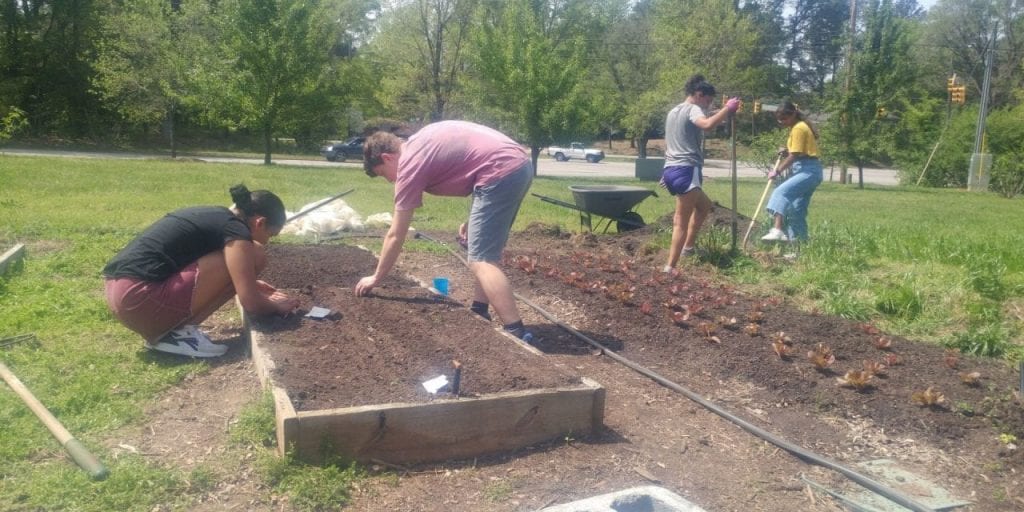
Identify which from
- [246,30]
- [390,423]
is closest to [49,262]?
[390,423]

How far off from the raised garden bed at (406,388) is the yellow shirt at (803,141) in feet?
15.9

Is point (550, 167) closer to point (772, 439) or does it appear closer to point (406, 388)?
point (772, 439)

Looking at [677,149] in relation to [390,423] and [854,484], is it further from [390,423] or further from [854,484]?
[390,423]

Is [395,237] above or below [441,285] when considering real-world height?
above

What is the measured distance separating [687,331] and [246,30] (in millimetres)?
23276

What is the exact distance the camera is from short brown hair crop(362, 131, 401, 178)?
465 centimetres

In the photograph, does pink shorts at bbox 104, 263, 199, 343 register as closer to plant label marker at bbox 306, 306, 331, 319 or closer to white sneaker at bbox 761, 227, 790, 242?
plant label marker at bbox 306, 306, 331, 319

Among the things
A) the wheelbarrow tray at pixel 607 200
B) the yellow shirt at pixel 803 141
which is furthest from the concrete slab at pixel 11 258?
the yellow shirt at pixel 803 141

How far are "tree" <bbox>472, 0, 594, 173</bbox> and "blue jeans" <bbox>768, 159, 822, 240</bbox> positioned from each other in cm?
1953

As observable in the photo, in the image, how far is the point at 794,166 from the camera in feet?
27.2

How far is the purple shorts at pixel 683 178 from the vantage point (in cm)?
680

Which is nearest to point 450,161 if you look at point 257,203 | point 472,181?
point 472,181

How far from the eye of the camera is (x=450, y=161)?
452 cm

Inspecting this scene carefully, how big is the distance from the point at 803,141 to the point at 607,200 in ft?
8.42
